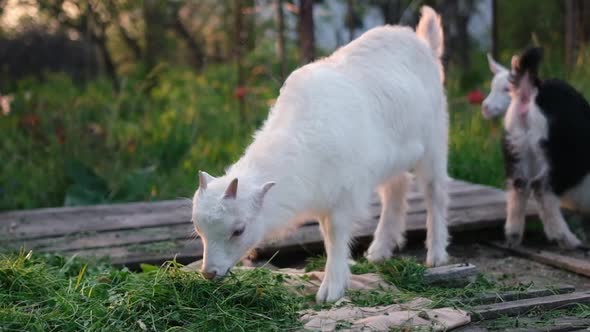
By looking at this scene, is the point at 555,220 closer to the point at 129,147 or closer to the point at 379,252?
the point at 379,252

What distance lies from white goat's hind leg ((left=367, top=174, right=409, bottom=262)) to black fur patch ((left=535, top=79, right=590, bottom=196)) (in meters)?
0.95

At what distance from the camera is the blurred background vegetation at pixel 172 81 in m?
6.66

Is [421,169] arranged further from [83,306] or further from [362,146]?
[83,306]

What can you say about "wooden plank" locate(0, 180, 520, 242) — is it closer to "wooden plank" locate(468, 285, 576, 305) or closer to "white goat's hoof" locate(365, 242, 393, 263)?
"white goat's hoof" locate(365, 242, 393, 263)

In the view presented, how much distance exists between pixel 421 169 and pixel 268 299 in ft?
5.55

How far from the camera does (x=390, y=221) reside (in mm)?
5000

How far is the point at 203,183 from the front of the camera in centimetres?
343

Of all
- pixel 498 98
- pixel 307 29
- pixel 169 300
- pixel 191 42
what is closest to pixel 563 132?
pixel 498 98

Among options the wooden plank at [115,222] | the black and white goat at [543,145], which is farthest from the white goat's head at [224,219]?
the black and white goat at [543,145]

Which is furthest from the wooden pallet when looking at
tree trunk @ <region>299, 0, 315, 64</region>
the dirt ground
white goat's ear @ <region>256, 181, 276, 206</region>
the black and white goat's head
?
tree trunk @ <region>299, 0, 315, 64</region>

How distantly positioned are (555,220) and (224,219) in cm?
272

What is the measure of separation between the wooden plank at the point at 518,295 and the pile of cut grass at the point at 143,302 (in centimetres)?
85

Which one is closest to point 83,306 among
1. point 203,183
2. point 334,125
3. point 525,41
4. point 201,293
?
point 201,293

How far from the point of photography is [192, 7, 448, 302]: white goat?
3.51m
